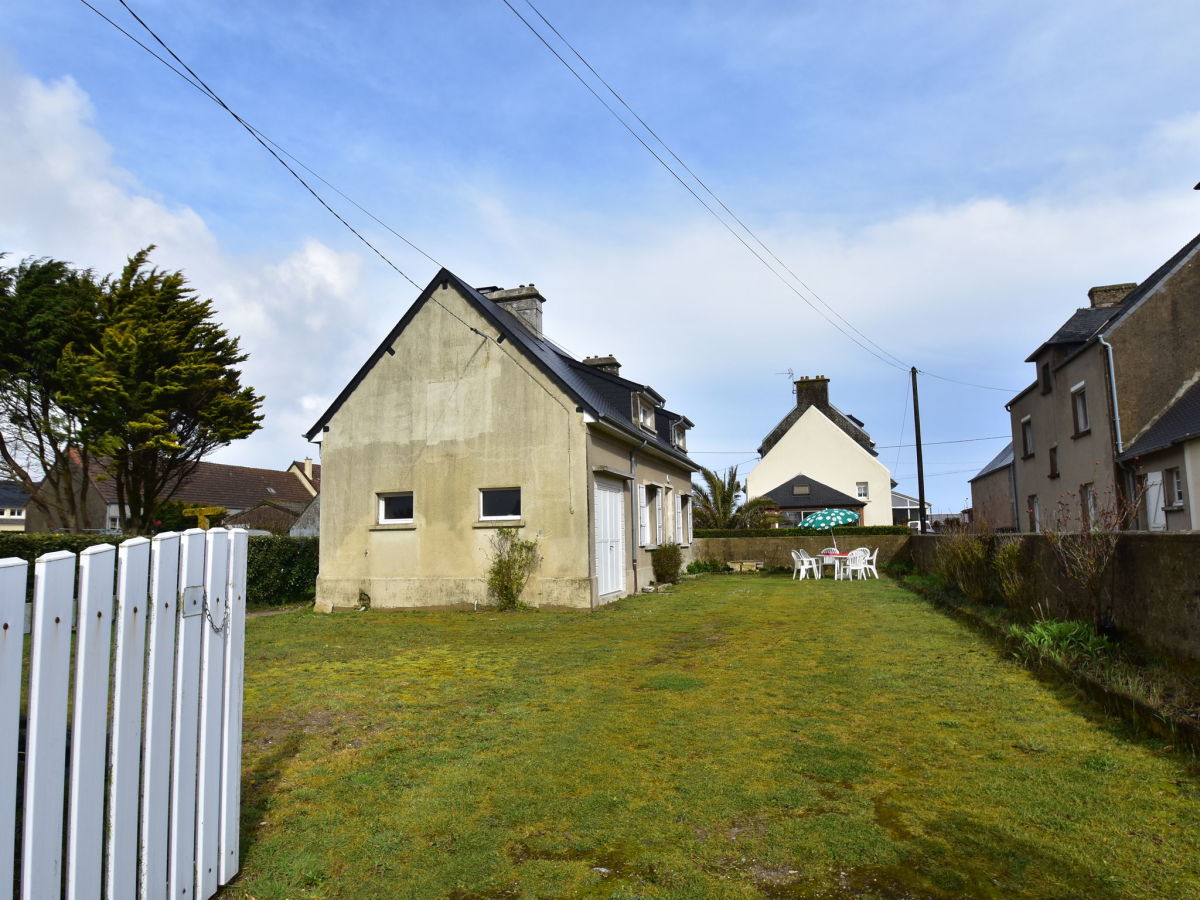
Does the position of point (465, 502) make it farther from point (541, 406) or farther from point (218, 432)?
point (218, 432)

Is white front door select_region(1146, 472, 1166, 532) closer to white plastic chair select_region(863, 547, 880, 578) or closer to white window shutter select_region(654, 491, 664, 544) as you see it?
white plastic chair select_region(863, 547, 880, 578)

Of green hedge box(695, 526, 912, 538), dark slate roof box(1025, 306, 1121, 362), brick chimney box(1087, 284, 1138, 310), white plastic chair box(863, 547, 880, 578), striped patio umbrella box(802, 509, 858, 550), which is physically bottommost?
white plastic chair box(863, 547, 880, 578)

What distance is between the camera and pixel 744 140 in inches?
410

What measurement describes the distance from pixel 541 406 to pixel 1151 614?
9.90 meters

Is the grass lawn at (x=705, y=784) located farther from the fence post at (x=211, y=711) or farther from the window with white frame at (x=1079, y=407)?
the window with white frame at (x=1079, y=407)

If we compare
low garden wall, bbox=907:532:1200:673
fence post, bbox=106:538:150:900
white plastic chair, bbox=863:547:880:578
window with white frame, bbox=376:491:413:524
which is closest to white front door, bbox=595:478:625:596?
window with white frame, bbox=376:491:413:524

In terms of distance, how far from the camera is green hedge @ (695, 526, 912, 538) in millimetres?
27094

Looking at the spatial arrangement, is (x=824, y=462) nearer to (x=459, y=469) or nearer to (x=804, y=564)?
(x=804, y=564)

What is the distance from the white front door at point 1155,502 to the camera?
56.0 ft

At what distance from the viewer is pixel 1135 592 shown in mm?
6570

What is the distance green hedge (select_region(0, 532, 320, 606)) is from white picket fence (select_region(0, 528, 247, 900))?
15.2 metres

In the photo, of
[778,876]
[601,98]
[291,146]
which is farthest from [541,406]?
[778,876]

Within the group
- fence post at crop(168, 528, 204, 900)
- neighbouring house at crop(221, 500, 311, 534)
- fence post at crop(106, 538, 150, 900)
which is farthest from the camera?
neighbouring house at crop(221, 500, 311, 534)

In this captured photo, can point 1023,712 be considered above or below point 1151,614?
below
